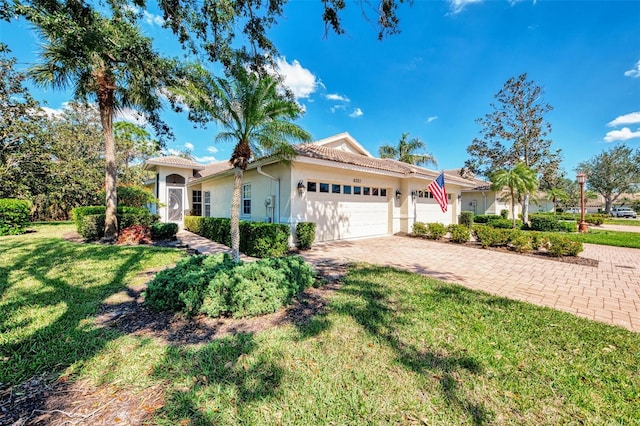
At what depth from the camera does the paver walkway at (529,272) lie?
14.1ft

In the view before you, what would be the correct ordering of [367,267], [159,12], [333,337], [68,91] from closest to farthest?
[333,337] < [159,12] < [367,267] < [68,91]

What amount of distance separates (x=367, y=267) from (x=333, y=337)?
3.52 metres

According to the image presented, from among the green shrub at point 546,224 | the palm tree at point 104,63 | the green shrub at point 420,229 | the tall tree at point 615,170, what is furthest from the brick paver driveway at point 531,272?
the tall tree at point 615,170

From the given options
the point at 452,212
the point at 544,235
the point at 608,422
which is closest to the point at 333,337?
the point at 608,422

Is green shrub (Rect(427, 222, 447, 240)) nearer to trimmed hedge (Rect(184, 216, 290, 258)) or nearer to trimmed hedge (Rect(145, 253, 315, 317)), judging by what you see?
trimmed hedge (Rect(184, 216, 290, 258))

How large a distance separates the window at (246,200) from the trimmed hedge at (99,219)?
4772 mm

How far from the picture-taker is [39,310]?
3859mm

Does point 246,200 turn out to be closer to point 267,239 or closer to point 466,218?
point 267,239

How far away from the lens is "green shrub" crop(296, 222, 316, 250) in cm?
874

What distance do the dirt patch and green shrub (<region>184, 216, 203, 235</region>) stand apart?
32.1 feet

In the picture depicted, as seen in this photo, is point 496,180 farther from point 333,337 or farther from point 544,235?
point 333,337

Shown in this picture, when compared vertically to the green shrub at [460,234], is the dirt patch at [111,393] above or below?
below

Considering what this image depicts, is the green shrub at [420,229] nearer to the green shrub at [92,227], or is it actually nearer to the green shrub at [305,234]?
the green shrub at [305,234]

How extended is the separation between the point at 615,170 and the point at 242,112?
54566mm
